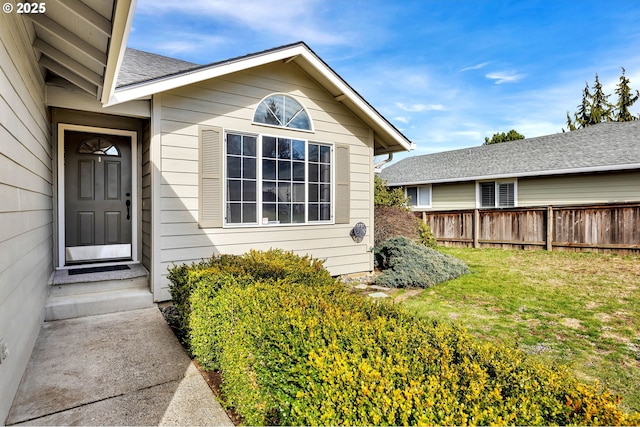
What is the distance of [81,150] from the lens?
228 inches

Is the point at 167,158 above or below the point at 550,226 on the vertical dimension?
above

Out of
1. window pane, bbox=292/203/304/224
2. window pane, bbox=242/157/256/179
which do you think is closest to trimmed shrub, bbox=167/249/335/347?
window pane, bbox=242/157/256/179

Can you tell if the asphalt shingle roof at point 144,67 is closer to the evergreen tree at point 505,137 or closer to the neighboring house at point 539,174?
the neighboring house at point 539,174

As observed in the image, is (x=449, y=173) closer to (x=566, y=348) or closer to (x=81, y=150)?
(x=566, y=348)

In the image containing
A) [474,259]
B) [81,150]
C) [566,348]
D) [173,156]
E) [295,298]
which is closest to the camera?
[295,298]

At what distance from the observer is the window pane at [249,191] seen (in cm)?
577

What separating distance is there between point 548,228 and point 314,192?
25.8 ft

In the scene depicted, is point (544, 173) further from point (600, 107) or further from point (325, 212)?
point (600, 107)

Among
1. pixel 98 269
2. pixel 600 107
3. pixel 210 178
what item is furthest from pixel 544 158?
pixel 600 107

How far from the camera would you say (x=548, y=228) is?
401 inches

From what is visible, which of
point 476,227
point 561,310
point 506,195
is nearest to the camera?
point 561,310

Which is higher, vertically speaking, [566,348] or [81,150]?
[81,150]

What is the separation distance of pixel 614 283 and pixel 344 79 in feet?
21.0

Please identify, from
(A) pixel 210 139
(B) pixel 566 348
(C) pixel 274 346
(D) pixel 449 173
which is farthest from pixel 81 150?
(D) pixel 449 173
